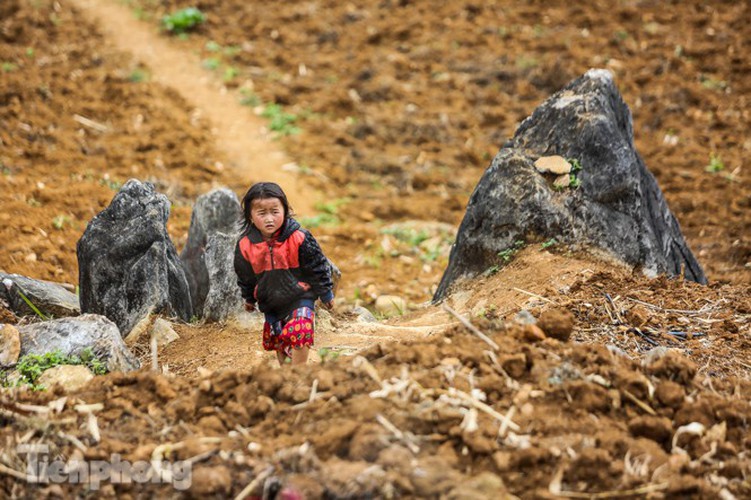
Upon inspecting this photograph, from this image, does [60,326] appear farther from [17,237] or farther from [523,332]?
[17,237]

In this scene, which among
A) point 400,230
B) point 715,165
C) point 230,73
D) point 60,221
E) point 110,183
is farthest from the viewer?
point 230,73

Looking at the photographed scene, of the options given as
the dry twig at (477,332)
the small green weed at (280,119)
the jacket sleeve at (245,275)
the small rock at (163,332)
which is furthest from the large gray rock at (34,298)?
the small green weed at (280,119)

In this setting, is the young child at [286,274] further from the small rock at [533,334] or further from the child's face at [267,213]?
the small rock at [533,334]

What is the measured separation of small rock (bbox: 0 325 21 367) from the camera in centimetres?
418

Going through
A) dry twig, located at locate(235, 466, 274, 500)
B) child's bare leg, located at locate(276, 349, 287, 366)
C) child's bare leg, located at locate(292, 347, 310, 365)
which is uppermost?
dry twig, located at locate(235, 466, 274, 500)

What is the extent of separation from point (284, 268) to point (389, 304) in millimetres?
2965

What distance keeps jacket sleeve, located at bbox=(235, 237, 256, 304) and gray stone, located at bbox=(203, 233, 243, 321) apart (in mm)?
1032

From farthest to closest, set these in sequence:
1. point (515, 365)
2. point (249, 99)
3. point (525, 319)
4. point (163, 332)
Answer: 1. point (249, 99)
2. point (163, 332)
3. point (525, 319)
4. point (515, 365)

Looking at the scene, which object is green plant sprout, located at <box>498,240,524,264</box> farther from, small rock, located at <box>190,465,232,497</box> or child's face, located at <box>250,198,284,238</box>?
small rock, located at <box>190,465,232,497</box>

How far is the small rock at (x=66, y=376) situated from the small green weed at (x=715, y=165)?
8.34 m

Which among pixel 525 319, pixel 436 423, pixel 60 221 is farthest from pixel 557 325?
pixel 60 221

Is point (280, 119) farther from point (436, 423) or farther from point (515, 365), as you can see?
point (436, 423)

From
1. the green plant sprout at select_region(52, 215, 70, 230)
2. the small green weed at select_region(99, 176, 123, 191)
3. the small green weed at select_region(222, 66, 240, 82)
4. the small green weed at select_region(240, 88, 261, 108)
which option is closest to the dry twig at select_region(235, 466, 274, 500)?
the green plant sprout at select_region(52, 215, 70, 230)

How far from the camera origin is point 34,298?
5.34m
